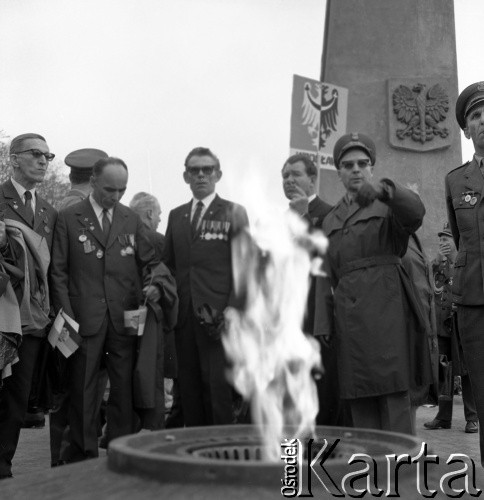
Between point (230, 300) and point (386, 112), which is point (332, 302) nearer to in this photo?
point (230, 300)

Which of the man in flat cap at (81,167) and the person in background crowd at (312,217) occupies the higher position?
the man in flat cap at (81,167)

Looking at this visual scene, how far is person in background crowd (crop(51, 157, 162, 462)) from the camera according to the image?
18.8 feet

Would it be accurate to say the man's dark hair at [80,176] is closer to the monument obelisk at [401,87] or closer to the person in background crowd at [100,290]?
the person in background crowd at [100,290]

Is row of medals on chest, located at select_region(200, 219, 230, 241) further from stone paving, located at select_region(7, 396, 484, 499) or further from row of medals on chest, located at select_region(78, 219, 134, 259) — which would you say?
stone paving, located at select_region(7, 396, 484, 499)

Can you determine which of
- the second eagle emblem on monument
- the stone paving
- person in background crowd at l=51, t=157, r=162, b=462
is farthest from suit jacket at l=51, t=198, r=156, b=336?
the second eagle emblem on monument

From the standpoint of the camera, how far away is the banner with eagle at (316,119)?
9180 mm

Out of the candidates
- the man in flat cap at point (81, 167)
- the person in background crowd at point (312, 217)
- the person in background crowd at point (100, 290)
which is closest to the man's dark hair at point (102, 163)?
the person in background crowd at point (100, 290)

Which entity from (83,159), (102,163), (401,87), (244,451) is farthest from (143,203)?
(244,451)

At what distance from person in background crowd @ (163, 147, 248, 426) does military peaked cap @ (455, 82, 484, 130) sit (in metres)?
1.82

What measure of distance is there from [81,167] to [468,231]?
3.63 metres

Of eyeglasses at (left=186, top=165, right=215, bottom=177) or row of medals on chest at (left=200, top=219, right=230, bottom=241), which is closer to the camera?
row of medals on chest at (left=200, top=219, right=230, bottom=241)

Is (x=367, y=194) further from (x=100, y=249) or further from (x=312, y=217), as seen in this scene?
(x=100, y=249)

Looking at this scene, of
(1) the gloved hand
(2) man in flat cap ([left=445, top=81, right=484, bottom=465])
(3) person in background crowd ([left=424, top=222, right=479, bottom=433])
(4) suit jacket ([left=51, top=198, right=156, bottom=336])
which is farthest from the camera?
(3) person in background crowd ([left=424, top=222, right=479, bottom=433])

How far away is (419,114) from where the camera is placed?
1159 cm
